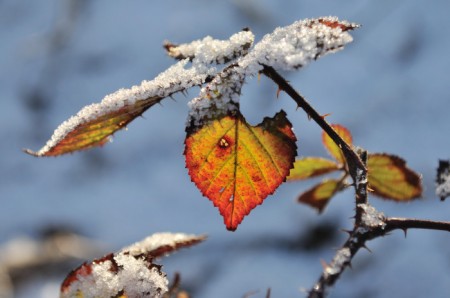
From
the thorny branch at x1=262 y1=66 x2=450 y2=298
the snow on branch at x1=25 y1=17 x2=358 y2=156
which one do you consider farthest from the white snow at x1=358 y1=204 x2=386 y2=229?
the snow on branch at x1=25 y1=17 x2=358 y2=156

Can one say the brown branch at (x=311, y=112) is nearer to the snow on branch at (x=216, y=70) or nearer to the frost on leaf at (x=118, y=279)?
the snow on branch at (x=216, y=70)

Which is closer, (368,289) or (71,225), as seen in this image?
(368,289)

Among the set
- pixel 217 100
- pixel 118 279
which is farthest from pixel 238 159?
pixel 118 279

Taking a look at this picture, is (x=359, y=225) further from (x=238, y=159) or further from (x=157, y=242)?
(x=157, y=242)

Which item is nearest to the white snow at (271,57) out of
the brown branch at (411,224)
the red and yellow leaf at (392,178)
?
the brown branch at (411,224)

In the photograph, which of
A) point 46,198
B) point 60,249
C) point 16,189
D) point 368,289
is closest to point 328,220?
point 368,289

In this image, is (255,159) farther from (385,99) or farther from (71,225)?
(385,99)

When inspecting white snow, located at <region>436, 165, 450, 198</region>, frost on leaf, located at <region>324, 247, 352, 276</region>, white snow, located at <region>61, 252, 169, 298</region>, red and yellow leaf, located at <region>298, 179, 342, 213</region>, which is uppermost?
red and yellow leaf, located at <region>298, 179, 342, 213</region>

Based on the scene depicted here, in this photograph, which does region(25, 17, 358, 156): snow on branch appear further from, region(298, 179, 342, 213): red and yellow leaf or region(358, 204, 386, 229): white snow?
region(298, 179, 342, 213): red and yellow leaf
